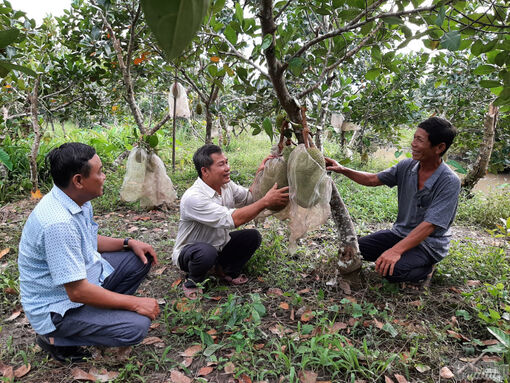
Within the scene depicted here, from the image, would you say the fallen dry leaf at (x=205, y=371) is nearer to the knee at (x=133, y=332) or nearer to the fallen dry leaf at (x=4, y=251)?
the knee at (x=133, y=332)

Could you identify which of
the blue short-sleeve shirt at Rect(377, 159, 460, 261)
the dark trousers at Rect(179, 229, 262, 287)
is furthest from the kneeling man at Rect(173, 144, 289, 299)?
the blue short-sleeve shirt at Rect(377, 159, 460, 261)

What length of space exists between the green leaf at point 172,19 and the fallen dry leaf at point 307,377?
1.61 metres

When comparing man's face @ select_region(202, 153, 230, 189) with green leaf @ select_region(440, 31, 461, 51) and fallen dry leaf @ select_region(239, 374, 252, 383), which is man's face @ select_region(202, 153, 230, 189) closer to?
fallen dry leaf @ select_region(239, 374, 252, 383)

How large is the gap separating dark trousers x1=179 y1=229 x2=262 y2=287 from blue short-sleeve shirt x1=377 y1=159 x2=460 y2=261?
1.02m

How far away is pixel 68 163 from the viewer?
1562 mm

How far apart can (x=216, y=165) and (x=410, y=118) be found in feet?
13.2

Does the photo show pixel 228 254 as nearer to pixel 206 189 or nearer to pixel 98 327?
pixel 206 189

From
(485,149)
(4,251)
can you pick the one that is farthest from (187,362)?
(485,149)

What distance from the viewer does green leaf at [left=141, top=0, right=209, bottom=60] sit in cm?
29

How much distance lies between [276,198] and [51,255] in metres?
1.05

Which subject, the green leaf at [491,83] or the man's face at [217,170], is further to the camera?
the man's face at [217,170]

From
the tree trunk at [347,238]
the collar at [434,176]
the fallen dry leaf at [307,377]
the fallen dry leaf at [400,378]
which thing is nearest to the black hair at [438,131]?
the collar at [434,176]

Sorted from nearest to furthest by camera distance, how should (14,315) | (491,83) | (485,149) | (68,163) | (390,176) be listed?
(491,83), (68,163), (14,315), (390,176), (485,149)

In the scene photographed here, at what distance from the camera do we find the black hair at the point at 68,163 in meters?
1.56
